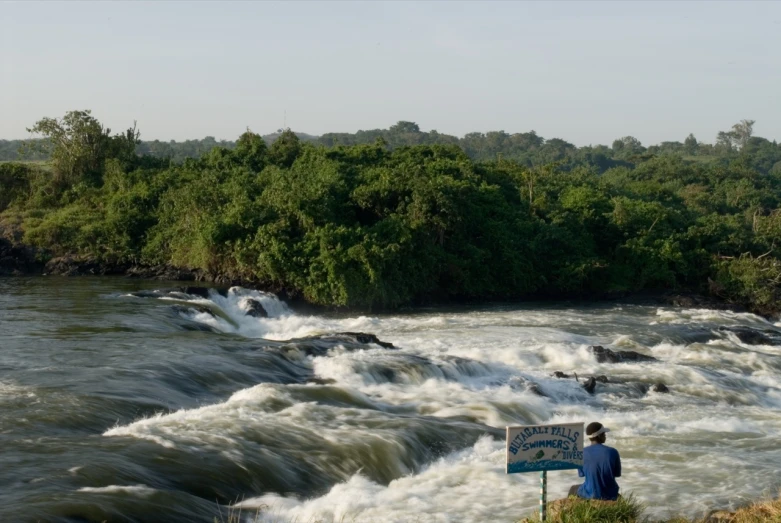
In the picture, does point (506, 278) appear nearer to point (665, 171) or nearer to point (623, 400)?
Result: point (623, 400)

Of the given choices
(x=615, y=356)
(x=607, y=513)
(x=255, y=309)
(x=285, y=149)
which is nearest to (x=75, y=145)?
(x=285, y=149)

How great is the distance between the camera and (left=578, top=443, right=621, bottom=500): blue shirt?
9.47 m

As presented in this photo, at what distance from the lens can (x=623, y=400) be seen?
1853 cm

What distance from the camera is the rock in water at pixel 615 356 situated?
72.2 ft

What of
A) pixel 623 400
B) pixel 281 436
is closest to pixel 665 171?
pixel 623 400

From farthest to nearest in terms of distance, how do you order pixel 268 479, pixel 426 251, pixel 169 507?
pixel 426 251 → pixel 268 479 → pixel 169 507

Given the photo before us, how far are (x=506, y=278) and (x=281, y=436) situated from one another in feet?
69.5

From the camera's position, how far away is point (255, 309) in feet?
90.0

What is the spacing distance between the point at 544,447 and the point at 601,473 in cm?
138

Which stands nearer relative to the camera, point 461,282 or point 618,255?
point 461,282

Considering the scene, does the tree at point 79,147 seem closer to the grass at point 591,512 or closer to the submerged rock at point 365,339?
the submerged rock at point 365,339

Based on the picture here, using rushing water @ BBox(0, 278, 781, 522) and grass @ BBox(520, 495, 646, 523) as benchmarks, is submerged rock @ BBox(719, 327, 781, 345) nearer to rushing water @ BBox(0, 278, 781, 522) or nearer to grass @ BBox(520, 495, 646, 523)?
rushing water @ BBox(0, 278, 781, 522)

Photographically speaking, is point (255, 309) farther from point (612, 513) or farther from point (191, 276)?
point (612, 513)

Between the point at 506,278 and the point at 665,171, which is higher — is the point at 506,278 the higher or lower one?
the lower one
